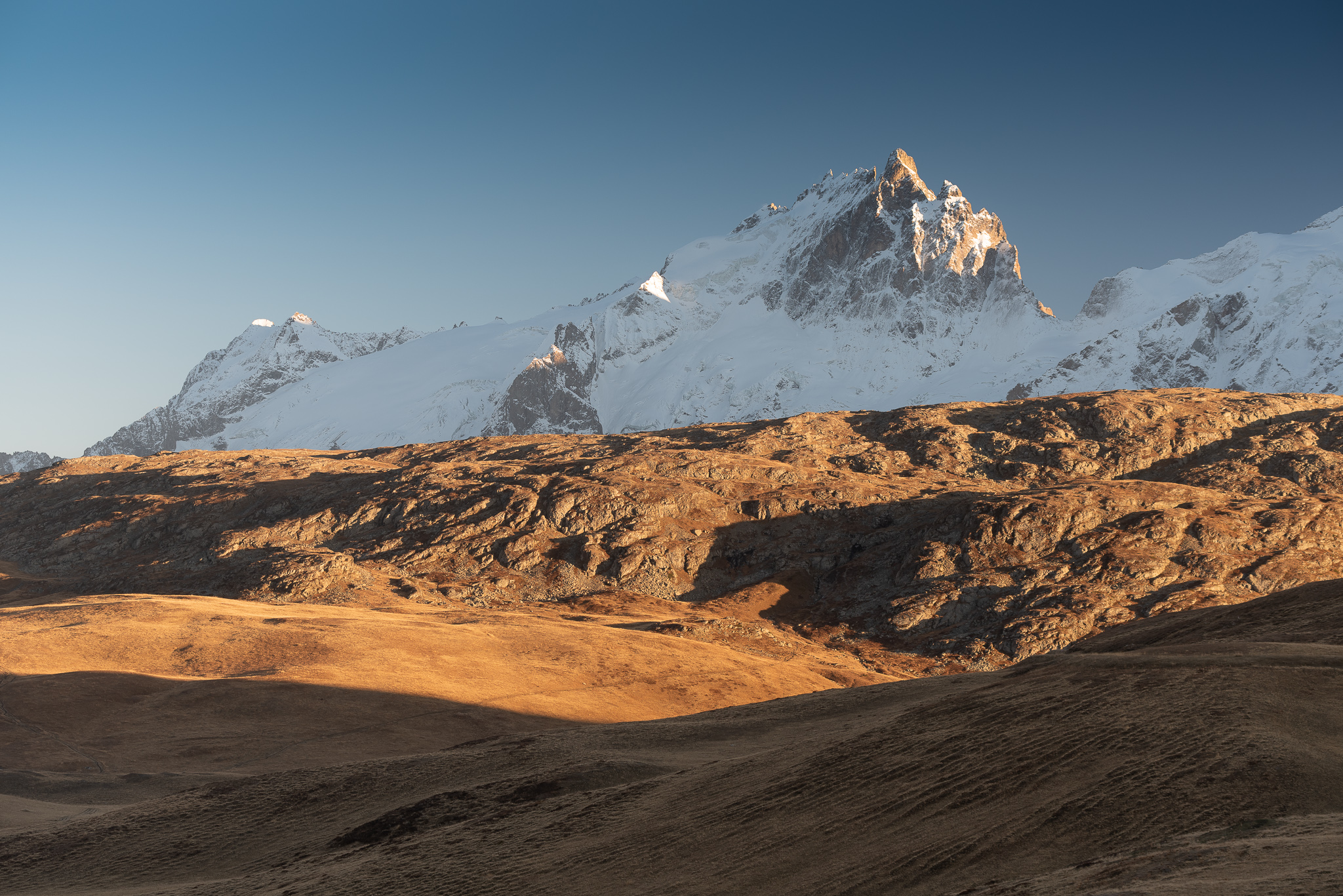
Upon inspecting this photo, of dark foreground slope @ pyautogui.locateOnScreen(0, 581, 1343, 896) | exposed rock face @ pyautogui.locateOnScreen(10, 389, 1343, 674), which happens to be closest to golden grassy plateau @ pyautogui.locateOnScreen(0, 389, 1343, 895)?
dark foreground slope @ pyautogui.locateOnScreen(0, 581, 1343, 896)

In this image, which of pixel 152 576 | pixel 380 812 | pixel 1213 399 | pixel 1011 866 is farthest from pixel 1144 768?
pixel 1213 399

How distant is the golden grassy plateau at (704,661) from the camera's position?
17.0m

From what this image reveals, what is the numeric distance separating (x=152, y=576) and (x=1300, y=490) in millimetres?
115596

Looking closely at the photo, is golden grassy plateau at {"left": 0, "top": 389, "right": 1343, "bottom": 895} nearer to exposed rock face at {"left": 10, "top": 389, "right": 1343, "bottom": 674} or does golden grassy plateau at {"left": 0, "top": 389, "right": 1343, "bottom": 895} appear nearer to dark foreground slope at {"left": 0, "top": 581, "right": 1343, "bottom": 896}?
dark foreground slope at {"left": 0, "top": 581, "right": 1343, "bottom": 896}

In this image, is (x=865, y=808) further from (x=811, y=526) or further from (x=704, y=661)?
(x=811, y=526)

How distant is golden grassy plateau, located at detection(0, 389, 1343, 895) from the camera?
55.9ft

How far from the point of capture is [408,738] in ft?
130

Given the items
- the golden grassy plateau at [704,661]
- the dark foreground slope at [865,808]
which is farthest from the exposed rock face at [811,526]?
the dark foreground slope at [865,808]

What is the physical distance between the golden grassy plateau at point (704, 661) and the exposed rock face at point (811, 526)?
1.53ft

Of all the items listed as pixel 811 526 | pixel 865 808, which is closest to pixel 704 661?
pixel 811 526

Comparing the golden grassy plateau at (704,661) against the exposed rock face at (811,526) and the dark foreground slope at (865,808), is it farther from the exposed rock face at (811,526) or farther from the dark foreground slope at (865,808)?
the exposed rock face at (811,526)

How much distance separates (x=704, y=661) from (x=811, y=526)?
38.3 meters

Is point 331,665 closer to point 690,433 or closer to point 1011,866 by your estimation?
point 1011,866

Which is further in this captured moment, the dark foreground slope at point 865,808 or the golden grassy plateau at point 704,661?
the golden grassy plateau at point 704,661
